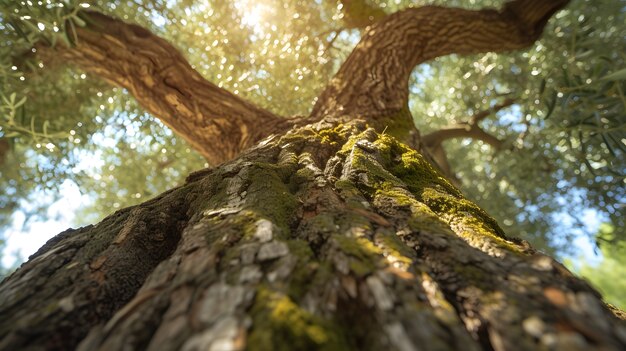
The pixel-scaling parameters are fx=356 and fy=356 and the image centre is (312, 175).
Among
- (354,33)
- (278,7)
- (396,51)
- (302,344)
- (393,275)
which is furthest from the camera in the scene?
(354,33)

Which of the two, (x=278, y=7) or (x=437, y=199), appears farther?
(x=278, y=7)

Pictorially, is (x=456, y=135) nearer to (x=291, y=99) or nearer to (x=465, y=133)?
(x=465, y=133)

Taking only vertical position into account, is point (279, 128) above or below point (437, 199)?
above

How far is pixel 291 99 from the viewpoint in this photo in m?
6.34

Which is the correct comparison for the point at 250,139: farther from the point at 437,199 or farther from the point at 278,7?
the point at 278,7

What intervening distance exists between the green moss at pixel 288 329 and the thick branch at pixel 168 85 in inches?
106

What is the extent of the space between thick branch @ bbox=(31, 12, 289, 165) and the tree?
118 cm

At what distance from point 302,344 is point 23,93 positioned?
20.1ft

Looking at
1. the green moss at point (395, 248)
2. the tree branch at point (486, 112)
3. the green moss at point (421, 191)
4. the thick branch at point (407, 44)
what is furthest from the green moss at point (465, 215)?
the tree branch at point (486, 112)

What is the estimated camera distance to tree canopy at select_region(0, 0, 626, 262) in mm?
5559

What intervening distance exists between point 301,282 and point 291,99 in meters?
5.42

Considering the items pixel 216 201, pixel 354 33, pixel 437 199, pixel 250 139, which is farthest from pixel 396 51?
pixel 354 33

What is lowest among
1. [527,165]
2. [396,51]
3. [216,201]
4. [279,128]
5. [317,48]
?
[527,165]

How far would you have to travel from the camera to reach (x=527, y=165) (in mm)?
6762
